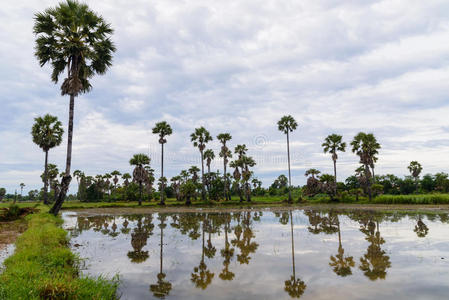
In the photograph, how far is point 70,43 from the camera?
2392 centimetres

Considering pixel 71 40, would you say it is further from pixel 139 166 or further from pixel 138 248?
pixel 139 166

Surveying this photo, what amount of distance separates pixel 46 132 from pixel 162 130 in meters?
23.3

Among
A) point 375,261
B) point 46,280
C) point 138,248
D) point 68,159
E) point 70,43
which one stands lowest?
point 138,248

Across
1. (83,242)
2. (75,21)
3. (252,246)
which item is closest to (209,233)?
(252,246)

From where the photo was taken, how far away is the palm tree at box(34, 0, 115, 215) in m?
23.8

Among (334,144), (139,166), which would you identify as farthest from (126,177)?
(334,144)

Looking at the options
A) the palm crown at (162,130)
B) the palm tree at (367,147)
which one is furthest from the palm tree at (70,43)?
the palm tree at (367,147)

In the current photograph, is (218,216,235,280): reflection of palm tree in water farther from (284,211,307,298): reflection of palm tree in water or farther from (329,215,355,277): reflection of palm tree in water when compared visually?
(329,215,355,277): reflection of palm tree in water

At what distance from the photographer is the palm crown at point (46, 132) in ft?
147

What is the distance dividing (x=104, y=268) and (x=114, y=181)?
96.3m

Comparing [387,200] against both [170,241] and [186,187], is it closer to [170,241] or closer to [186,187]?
[186,187]

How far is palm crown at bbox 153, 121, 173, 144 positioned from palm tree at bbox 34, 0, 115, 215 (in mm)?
35677

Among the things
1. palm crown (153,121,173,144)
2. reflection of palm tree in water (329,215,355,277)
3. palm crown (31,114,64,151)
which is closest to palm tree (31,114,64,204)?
palm crown (31,114,64,151)

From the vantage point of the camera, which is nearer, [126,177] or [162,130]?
[162,130]
